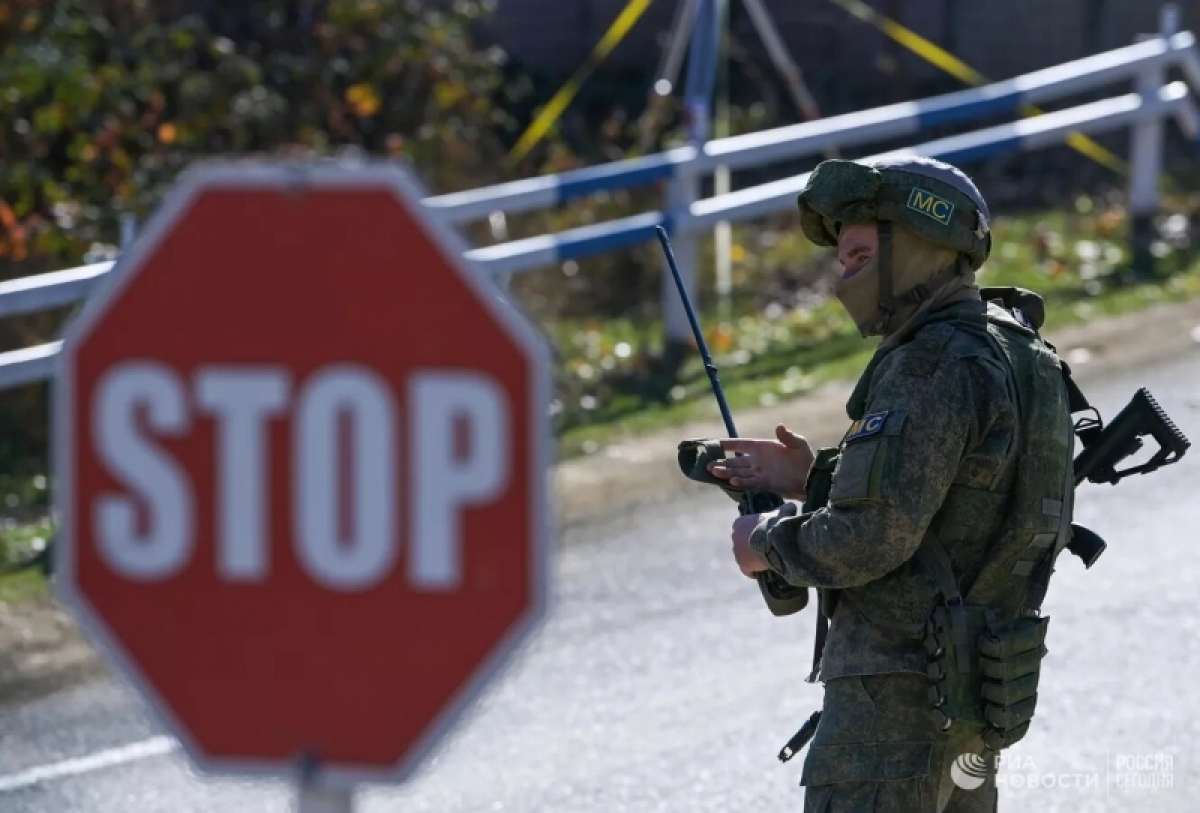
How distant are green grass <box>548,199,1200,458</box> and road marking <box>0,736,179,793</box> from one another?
3.21 metres

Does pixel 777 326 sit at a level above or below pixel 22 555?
below

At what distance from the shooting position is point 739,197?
9.70 m

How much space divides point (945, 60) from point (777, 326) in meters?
4.31

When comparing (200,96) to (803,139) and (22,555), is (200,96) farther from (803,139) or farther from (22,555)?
(22,555)

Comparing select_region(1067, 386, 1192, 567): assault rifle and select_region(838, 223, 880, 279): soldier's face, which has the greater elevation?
select_region(838, 223, 880, 279): soldier's face

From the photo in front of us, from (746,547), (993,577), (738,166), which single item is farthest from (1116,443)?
(738,166)

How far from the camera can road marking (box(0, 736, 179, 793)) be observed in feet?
18.1

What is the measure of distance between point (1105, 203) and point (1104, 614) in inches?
260

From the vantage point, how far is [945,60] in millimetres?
13812

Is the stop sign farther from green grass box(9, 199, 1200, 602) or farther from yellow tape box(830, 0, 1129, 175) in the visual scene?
yellow tape box(830, 0, 1129, 175)

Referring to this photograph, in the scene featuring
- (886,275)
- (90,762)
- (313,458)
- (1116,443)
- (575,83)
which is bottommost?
(575,83)

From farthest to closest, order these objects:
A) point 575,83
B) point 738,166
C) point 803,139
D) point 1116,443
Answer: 1. point 575,83
2. point 738,166
3. point 803,139
4. point 1116,443

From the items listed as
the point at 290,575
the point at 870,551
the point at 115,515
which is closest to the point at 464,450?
the point at 290,575

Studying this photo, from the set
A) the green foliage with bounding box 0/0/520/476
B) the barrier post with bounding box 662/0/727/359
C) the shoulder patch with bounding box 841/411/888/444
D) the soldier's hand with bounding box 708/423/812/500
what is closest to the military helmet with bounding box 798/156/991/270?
the shoulder patch with bounding box 841/411/888/444
